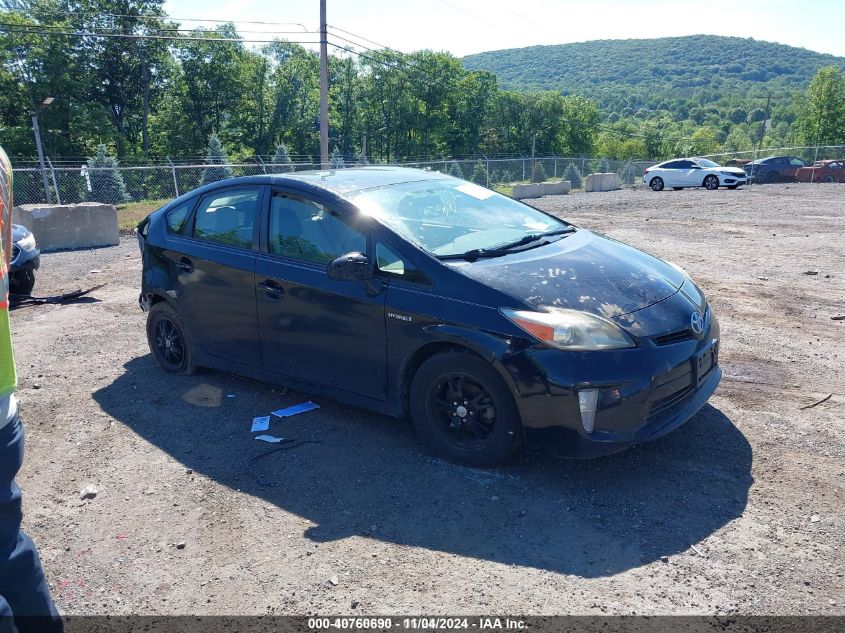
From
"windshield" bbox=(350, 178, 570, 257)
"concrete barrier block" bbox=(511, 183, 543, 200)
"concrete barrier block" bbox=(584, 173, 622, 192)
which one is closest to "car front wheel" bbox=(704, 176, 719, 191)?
"concrete barrier block" bbox=(584, 173, 622, 192)

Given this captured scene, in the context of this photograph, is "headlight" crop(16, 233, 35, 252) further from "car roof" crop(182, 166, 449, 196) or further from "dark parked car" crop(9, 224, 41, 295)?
"car roof" crop(182, 166, 449, 196)

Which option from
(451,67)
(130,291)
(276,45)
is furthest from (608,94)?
(130,291)

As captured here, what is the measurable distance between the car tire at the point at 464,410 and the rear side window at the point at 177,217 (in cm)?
269

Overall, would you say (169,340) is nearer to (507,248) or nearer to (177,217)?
(177,217)

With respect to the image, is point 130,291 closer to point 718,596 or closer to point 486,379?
point 486,379

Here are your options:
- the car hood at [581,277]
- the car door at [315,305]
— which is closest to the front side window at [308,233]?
the car door at [315,305]

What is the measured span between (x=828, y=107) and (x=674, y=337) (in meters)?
90.5

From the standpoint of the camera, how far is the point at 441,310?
13.0 ft

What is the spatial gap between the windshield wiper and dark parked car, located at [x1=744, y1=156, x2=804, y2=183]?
3452 centimetres

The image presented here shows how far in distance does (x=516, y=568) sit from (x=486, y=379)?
3.48ft

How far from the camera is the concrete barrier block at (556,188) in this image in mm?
30931

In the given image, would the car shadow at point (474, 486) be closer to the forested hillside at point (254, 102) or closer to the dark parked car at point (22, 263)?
the dark parked car at point (22, 263)

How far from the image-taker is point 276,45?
72250 mm

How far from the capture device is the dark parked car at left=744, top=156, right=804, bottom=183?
34.9 m
